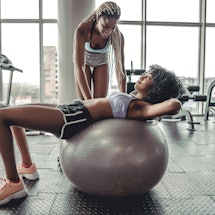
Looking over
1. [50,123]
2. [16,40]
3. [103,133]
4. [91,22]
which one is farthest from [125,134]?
[16,40]

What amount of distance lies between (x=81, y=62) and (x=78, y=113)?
0.55 m

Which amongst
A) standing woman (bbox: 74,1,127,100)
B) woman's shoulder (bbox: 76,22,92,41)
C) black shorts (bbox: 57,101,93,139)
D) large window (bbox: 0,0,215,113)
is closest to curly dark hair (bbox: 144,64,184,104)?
black shorts (bbox: 57,101,93,139)

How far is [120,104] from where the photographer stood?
1.43m

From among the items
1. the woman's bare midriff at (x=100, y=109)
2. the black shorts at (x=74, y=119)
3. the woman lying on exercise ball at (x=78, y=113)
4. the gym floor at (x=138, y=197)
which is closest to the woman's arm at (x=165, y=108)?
the woman lying on exercise ball at (x=78, y=113)

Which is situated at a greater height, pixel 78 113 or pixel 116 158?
pixel 78 113

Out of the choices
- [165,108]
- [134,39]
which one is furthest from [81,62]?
[134,39]

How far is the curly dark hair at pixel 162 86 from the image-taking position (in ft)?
4.75

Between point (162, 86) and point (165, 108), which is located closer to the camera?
point (165, 108)

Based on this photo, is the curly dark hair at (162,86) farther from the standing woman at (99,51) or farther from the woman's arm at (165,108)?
the standing woman at (99,51)

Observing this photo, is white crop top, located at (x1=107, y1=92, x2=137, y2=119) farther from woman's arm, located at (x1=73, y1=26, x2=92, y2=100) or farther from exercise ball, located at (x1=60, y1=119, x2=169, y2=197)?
woman's arm, located at (x1=73, y1=26, x2=92, y2=100)

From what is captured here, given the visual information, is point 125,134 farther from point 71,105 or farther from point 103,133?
point 71,105

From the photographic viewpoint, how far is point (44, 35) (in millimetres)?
5812

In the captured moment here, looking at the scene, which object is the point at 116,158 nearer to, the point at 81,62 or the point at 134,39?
the point at 81,62

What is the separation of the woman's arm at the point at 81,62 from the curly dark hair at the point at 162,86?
0.47 m
